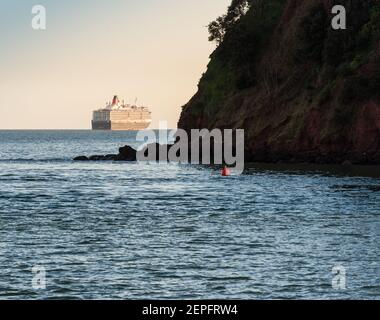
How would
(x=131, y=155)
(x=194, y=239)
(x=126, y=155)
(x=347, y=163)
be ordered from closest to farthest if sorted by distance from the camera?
(x=194, y=239)
(x=347, y=163)
(x=126, y=155)
(x=131, y=155)

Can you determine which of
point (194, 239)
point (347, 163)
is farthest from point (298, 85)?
point (194, 239)

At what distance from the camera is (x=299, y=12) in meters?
116

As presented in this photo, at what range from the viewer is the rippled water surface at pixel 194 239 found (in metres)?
26.4

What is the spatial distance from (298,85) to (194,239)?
74.7m

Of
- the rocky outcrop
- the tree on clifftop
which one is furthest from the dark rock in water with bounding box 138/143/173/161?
the tree on clifftop

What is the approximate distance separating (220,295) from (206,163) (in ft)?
295

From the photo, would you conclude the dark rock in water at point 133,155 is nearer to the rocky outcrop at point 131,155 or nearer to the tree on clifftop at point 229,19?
the rocky outcrop at point 131,155

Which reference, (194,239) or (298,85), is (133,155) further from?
(194,239)

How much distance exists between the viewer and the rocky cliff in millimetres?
93625

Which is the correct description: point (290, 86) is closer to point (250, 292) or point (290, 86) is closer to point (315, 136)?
point (315, 136)

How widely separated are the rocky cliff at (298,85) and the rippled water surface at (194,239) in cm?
1980

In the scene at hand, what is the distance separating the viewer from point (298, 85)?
10981 centimetres

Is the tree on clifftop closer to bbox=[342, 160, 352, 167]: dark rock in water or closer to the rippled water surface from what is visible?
bbox=[342, 160, 352, 167]: dark rock in water

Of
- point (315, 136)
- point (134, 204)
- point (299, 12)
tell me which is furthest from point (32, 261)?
point (299, 12)
